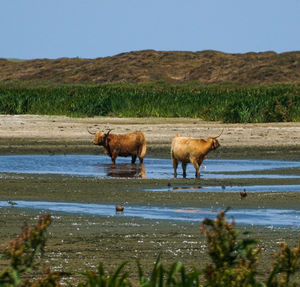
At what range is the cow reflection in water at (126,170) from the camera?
1983 cm

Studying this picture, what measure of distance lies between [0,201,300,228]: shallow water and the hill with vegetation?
4964 inches

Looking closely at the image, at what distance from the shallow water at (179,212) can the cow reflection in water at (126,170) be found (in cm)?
529

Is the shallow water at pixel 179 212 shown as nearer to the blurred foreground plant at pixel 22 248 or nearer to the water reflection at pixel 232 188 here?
the water reflection at pixel 232 188

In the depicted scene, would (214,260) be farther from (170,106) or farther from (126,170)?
(170,106)

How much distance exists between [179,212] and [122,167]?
8.79 meters

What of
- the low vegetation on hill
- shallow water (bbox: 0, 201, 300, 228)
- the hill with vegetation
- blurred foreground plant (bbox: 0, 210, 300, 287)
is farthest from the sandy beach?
the hill with vegetation

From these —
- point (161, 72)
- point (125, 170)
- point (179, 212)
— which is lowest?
point (179, 212)

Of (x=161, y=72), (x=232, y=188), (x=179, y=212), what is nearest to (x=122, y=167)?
(x=232, y=188)

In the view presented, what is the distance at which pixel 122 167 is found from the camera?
873 inches

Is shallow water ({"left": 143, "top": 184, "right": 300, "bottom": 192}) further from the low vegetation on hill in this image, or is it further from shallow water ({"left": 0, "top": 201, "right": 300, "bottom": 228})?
the low vegetation on hill

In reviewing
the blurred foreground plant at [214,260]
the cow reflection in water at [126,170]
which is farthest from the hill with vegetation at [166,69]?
the blurred foreground plant at [214,260]

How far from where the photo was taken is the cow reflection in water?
19.8 meters

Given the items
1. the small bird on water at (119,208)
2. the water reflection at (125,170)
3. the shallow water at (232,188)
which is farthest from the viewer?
the water reflection at (125,170)

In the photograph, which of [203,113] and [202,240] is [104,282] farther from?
[203,113]
